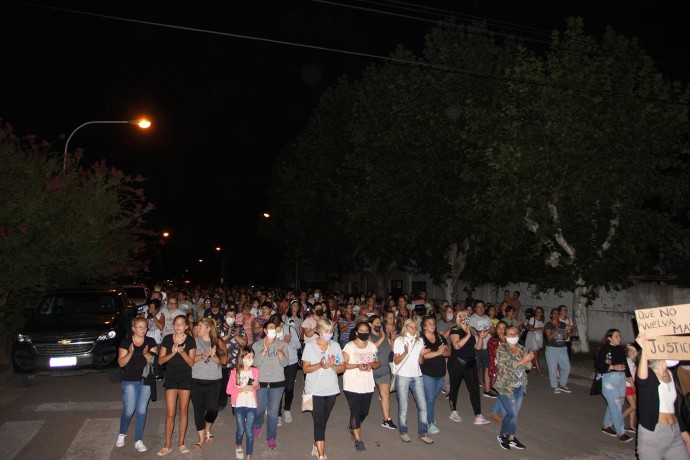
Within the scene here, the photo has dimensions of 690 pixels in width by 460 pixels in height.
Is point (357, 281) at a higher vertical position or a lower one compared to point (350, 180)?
lower

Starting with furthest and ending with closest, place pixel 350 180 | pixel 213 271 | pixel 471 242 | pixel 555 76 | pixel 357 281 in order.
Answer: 1. pixel 213 271
2. pixel 357 281
3. pixel 350 180
4. pixel 471 242
5. pixel 555 76

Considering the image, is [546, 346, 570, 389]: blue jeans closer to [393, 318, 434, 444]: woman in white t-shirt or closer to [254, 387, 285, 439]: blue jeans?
[393, 318, 434, 444]: woman in white t-shirt

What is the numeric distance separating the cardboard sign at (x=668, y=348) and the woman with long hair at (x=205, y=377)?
5.08m

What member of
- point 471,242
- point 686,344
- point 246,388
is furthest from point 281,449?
point 471,242

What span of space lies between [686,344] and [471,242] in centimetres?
2208

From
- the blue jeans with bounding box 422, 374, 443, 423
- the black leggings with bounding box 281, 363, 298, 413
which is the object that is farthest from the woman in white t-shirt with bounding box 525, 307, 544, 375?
the black leggings with bounding box 281, 363, 298, 413

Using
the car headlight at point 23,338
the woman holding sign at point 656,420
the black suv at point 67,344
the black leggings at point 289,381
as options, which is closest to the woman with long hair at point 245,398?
the black leggings at point 289,381

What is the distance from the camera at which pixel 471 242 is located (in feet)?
88.9

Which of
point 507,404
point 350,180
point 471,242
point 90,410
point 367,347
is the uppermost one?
point 350,180

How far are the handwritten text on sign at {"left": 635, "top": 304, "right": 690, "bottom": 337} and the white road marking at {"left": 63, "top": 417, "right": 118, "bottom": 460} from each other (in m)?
6.39

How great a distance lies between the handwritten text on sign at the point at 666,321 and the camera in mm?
5430

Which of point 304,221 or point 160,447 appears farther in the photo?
point 304,221

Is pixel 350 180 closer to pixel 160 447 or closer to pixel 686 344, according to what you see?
pixel 160 447

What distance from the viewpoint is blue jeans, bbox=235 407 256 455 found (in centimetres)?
711
